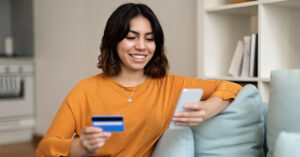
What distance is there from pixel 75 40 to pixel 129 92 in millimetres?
2555

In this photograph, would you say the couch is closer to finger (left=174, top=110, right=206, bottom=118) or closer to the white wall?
finger (left=174, top=110, right=206, bottom=118)

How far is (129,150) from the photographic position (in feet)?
5.40

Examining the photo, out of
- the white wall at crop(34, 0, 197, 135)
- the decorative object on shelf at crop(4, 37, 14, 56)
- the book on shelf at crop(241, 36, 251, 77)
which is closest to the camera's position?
the book on shelf at crop(241, 36, 251, 77)

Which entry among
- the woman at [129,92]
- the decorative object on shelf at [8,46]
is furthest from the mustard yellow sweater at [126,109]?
the decorative object on shelf at [8,46]

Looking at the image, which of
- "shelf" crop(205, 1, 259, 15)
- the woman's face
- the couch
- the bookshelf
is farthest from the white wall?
the couch

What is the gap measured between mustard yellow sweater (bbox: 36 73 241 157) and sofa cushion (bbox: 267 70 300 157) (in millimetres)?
245

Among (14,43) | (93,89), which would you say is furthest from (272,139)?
(14,43)

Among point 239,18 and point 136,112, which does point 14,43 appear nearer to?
point 239,18

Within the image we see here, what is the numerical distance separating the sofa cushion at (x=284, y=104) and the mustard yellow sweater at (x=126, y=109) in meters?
0.25

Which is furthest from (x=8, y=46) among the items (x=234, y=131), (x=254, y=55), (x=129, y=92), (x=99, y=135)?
(x=99, y=135)

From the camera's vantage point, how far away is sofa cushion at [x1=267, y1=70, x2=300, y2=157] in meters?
1.29

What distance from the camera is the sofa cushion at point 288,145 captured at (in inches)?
46.6

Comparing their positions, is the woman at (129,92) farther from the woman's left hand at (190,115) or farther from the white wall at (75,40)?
the white wall at (75,40)

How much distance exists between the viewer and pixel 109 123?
3.70ft
